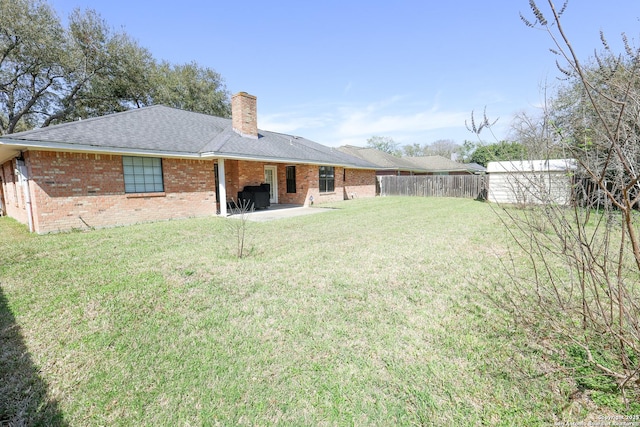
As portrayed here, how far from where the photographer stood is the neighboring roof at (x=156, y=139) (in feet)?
27.1

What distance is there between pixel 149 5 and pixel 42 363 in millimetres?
14345

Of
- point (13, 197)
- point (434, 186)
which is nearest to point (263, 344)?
point (13, 197)

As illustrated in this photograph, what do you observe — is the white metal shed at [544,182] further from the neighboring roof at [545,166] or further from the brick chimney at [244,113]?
the brick chimney at [244,113]

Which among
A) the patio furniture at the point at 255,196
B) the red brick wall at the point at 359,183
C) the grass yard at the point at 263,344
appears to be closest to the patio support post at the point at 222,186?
the patio furniture at the point at 255,196

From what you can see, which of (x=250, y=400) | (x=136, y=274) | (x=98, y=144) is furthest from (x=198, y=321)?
(x=98, y=144)

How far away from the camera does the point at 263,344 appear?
9.53 ft

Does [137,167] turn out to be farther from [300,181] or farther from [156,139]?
[300,181]

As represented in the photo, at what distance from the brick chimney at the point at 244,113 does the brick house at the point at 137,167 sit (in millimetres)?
50

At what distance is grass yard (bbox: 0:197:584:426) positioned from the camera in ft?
6.95

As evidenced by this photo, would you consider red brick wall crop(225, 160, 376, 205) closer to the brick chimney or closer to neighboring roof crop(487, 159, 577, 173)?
the brick chimney

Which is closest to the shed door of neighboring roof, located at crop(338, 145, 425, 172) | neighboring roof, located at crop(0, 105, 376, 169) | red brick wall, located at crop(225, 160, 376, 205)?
red brick wall, located at crop(225, 160, 376, 205)

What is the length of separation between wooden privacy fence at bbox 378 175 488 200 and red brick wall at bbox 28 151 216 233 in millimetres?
17023

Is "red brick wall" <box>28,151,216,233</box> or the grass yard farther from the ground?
"red brick wall" <box>28,151,216,233</box>

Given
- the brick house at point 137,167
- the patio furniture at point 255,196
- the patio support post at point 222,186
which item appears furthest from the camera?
the patio furniture at point 255,196
